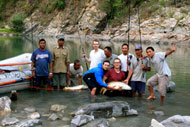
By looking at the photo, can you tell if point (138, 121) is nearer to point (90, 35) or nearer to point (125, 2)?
point (90, 35)

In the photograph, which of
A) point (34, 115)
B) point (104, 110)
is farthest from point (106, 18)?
point (34, 115)

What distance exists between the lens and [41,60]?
801 cm

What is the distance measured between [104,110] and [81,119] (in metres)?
0.88

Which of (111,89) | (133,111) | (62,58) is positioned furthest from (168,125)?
(62,58)

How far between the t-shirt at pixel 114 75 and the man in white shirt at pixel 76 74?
1785mm

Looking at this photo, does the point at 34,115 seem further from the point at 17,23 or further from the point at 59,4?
the point at 59,4

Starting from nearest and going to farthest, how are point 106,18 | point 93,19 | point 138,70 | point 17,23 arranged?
point 138,70, point 93,19, point 106,18, point 17,23

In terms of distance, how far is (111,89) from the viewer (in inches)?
313

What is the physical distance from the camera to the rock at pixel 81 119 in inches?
219

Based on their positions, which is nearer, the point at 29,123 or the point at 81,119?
the point at 29,123

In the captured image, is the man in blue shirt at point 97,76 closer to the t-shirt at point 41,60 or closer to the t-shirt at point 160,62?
the t-shirt at point 41,60

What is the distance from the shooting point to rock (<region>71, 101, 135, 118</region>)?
6180 mm

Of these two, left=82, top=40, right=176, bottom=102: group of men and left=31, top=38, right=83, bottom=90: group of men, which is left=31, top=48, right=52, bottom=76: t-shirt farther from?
left=82, top=40, right=176, bottom=102: group of men

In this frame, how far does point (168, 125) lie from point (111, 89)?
285cm
